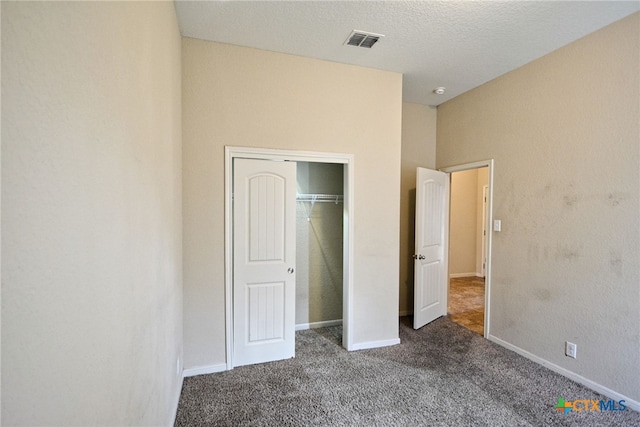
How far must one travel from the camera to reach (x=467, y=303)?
190 inches

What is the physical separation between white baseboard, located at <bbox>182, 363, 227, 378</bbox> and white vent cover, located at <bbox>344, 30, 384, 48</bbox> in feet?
10.5

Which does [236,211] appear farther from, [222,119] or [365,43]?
[365,43]

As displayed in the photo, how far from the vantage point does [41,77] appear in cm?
58

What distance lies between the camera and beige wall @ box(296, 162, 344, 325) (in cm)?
368

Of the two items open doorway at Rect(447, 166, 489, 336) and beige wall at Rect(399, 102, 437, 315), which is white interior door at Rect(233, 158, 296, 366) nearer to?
beige wall at Rect(399, 102, 437, 315)

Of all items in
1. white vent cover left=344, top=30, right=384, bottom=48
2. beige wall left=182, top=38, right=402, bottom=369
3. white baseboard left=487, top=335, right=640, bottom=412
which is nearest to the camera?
white baseboard left=487, top=335, right=640, bottom=412

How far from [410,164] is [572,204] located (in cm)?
197

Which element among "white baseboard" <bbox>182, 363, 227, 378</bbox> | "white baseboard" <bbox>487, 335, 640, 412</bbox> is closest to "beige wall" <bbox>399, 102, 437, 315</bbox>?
"white baseboard" <bbox>487, 335, 640, 412</bbox>

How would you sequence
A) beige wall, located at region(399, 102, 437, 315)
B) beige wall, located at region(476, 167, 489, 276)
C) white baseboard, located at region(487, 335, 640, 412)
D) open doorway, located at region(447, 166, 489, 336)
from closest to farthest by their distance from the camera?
white baseboard, located at region(487, 335, 640, 412), beige wall, located at region(399, 102, 437, 315), open doorway, located at region(447, 166, 489, 336), beige wall, located at region(476, 167, 489, 276)

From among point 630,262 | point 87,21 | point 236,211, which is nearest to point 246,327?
point 236,211

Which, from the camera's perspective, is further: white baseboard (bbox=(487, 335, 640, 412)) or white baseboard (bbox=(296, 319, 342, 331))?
white baseboard (bbox=(296, 319, 342, 331))

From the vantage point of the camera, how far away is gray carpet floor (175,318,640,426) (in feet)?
6.99

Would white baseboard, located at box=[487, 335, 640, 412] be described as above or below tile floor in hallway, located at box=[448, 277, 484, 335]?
above

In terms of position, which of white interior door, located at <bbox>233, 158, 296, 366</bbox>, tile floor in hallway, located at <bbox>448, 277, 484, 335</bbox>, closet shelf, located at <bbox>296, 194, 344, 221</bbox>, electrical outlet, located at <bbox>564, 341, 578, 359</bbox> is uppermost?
closet shelf, located at <bbox>296, 194, 344, 221</bbox>
